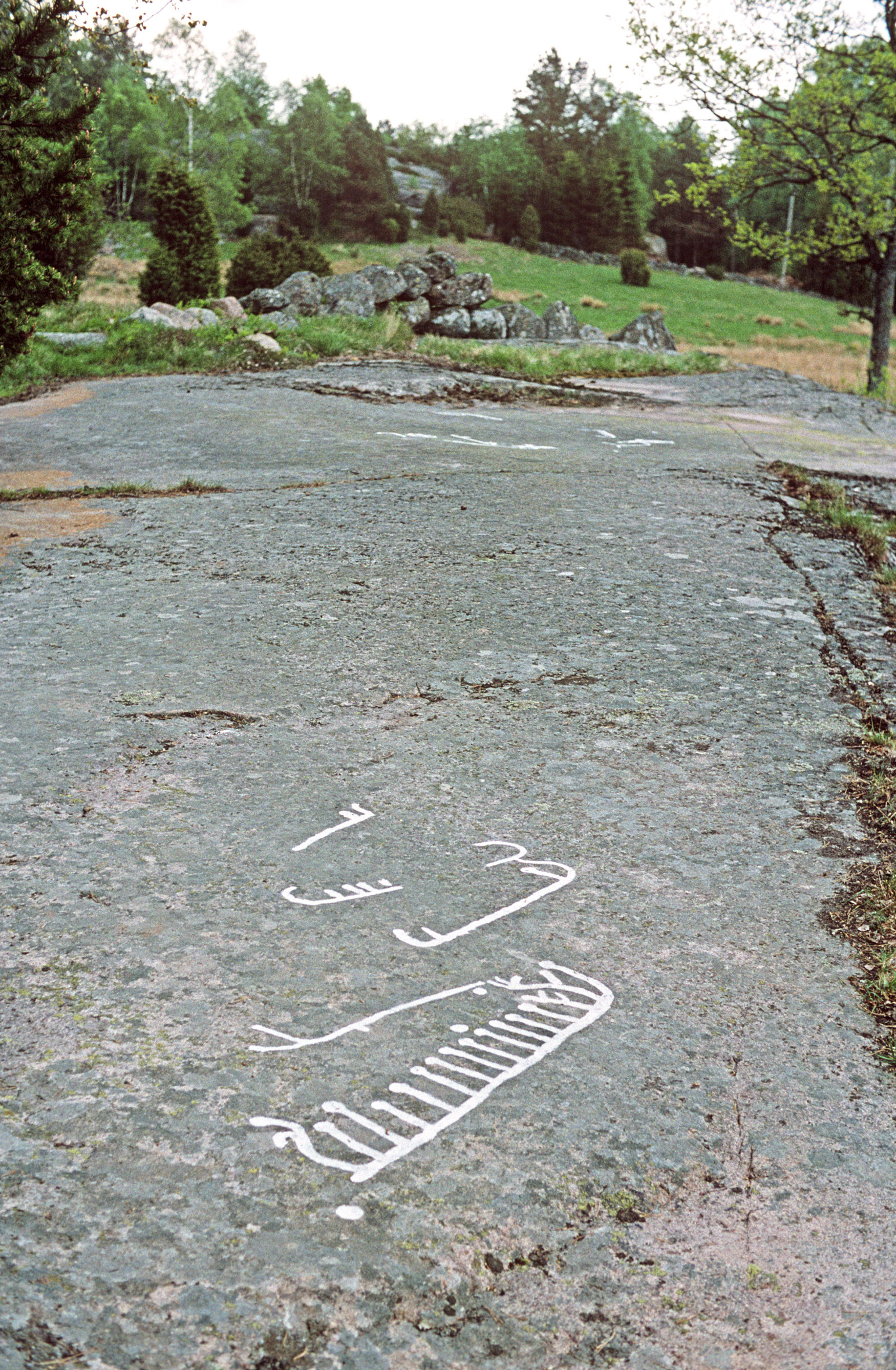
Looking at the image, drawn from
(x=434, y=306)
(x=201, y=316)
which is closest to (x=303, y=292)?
(x=434, y=306)

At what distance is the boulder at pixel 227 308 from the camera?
51.8 feet

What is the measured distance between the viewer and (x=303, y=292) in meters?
19.1

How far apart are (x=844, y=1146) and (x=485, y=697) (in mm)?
2018

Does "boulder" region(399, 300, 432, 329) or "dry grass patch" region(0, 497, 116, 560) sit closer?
"dry grass patch" region(0, 497, 116, 560)

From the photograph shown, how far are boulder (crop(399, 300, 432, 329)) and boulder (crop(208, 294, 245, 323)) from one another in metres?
4.25

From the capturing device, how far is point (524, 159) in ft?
236

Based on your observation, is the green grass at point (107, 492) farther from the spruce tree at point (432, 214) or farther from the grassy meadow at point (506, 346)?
the spruce tree at point (432, 214)

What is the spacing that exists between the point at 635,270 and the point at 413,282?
95.4ft

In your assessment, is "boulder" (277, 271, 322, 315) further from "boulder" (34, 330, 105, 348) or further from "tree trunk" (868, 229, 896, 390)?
"tree trunk" (868, 229, 896, 390)

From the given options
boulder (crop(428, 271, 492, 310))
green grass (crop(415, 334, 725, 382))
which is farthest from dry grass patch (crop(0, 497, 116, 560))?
boulder (crop(428, 271, 492, 310))

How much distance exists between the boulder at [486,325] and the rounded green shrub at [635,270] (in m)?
29.4

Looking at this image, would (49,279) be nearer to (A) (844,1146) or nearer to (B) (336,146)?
(A) (844,1146)

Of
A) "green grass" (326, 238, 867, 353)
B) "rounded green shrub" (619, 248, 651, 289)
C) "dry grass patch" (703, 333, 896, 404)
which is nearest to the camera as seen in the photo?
"dry grass patch" (703, 333, 896, 404)

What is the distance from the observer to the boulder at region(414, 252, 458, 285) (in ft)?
73.4
